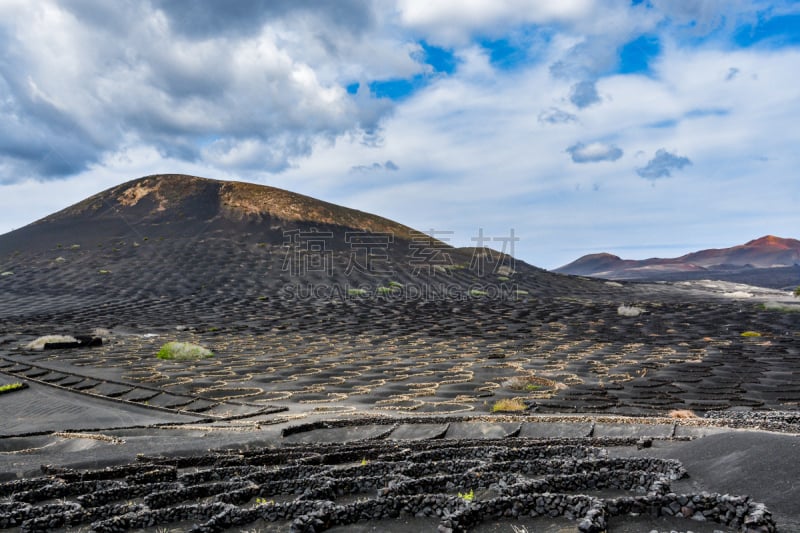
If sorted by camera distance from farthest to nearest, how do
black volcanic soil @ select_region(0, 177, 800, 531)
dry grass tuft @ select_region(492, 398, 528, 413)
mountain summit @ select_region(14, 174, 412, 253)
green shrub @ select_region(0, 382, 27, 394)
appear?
mountain summit @ select_region(14, 174, 412, 253)
green shrub @ select_region(0, 382, 27, 394)
dry grass tuft @ select_region(492, 398, 528, 413)
black volcanic soil @ select_region(0, 177, 800, 531)

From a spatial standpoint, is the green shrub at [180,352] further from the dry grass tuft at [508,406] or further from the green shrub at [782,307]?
the green shrub at [782,307]

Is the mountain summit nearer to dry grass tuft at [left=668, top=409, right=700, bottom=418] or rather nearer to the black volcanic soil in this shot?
the black volcanic soil

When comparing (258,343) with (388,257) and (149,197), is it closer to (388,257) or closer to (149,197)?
(388,257)

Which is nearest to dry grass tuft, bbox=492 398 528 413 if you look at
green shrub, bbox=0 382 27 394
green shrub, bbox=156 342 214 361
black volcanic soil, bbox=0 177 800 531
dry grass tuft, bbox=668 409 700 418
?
black volcanic soil, bbox=0 177 800 531

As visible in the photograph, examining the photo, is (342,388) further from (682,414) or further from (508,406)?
(682,414)

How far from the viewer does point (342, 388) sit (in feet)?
70.5

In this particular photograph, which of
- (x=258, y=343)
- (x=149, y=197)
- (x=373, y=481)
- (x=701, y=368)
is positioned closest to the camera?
(x=373, y=481)

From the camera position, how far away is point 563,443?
33.0 feet

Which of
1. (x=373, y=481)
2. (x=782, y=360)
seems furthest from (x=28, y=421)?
(x=782, y=360)

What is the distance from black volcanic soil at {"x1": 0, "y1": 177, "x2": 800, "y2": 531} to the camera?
7570 mm

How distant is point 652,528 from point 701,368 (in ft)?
66.1

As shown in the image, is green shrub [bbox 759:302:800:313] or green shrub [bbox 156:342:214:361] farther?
green shrub [bbox 759:302:800:313]

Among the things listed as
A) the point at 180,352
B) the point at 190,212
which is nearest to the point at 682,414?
the point at 180,352

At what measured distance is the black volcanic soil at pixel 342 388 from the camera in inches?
298
